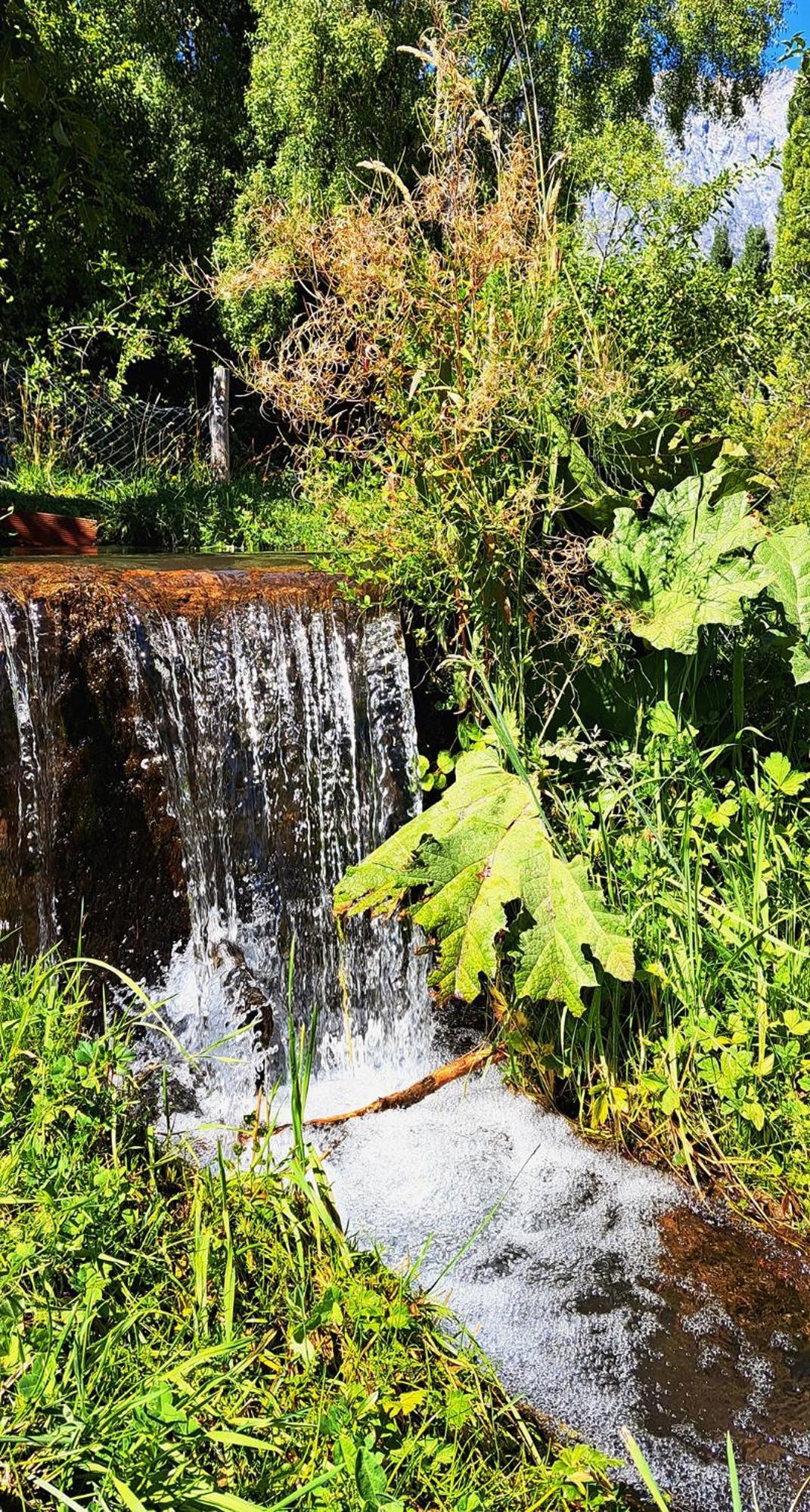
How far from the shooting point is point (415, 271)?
2594 mm

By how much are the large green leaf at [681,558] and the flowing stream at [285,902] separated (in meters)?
0.78

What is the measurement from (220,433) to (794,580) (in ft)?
28.8

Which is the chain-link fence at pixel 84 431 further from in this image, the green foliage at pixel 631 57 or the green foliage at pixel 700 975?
the green foliage at pixel 700 975

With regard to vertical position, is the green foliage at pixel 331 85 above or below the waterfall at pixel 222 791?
above

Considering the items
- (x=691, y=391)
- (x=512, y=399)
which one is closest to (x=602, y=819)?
(x=512, y=399)

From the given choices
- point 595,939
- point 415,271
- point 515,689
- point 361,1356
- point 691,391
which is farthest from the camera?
point 691,391

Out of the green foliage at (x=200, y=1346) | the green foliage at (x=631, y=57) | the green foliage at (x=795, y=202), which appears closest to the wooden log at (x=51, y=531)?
the green foliage at (x=200, y=1346)

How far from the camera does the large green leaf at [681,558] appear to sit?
8.65 feet

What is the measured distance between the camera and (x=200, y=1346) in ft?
5.13

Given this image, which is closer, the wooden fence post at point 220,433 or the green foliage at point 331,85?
the wooden fence post at point 220,433

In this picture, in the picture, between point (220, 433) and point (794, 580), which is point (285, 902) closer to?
point (794, 580)

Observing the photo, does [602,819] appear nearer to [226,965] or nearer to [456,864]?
[456,864]

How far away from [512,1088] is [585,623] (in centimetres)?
129

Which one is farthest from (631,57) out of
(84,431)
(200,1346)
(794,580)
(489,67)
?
(200,1346)
